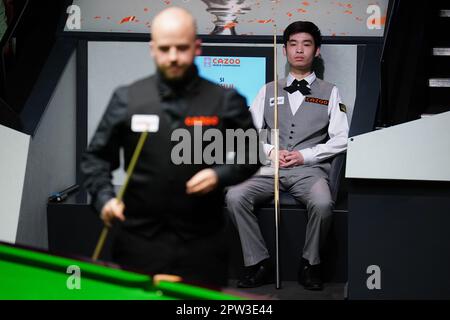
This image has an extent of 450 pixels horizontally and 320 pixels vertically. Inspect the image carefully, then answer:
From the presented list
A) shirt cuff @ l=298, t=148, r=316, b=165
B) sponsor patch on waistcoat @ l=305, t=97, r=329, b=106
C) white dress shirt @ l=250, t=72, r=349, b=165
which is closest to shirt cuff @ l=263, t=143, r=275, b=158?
white dress shirt @ l=250, t=72, r=349, b=165

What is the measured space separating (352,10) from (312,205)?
133 cm

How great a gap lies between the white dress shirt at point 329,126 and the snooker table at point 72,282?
175 cm

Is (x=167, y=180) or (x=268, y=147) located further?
(x=268, y=147)

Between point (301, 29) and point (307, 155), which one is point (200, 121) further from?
point (301, 29)

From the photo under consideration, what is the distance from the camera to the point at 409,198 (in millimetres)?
3295

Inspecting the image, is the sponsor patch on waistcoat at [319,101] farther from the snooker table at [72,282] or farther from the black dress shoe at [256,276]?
the snooker table at [72,282]

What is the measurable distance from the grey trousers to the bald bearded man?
64.9 inches

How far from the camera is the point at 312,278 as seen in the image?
355 centimetres

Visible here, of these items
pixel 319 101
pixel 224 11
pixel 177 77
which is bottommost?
pixel 177 77

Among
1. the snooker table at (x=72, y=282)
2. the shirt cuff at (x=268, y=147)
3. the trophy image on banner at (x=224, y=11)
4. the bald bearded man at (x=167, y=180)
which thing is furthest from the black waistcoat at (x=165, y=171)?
the trophy image on banner at (x=224, y=11)

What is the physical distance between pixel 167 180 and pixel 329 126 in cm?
188

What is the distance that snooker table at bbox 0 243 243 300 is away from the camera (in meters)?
1.77

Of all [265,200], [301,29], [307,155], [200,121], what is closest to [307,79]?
[301,29]

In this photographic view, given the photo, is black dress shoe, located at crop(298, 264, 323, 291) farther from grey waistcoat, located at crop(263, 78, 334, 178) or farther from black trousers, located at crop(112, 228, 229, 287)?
black trousers, located at crop(112, 228, 229, 287)
